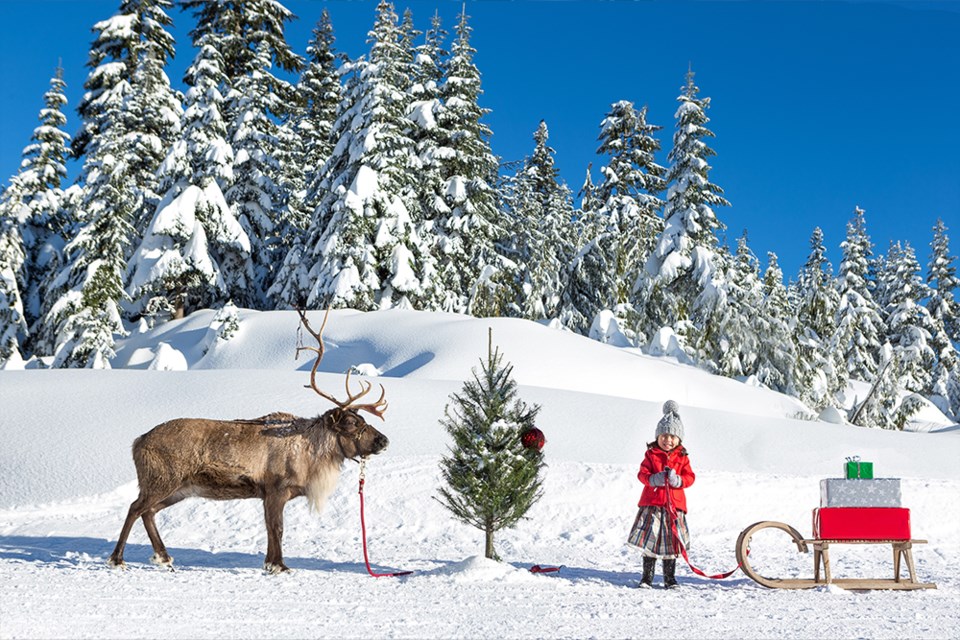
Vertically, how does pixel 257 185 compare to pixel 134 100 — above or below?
below

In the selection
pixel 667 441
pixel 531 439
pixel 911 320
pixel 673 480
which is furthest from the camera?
pixel 911 320

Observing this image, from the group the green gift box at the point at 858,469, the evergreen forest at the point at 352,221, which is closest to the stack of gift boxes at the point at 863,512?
the green gift box at the point at 858,469

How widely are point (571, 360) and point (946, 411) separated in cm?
2797

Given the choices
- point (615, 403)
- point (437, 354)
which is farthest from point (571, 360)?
point (615, 403)

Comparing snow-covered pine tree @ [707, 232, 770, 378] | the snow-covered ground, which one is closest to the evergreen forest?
snow-covered pine tree @ [707, 232, 770, 378]

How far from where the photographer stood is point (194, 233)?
2627cm

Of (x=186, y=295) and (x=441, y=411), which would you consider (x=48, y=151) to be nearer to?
(x=186, y=295)

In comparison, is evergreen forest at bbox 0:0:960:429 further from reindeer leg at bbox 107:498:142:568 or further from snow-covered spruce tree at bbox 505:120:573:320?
reindeer leg at bbox 107:498:142:568

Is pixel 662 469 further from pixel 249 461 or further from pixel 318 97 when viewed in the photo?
pixel 318 97

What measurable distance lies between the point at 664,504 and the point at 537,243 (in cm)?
2953

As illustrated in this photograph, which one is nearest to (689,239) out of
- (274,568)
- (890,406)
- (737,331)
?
(737,331)

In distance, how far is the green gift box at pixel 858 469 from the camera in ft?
25.3

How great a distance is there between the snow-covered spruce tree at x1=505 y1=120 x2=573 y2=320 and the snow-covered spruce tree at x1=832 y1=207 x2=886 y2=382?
1293 centimetres

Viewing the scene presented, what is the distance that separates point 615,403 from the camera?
15.1m
